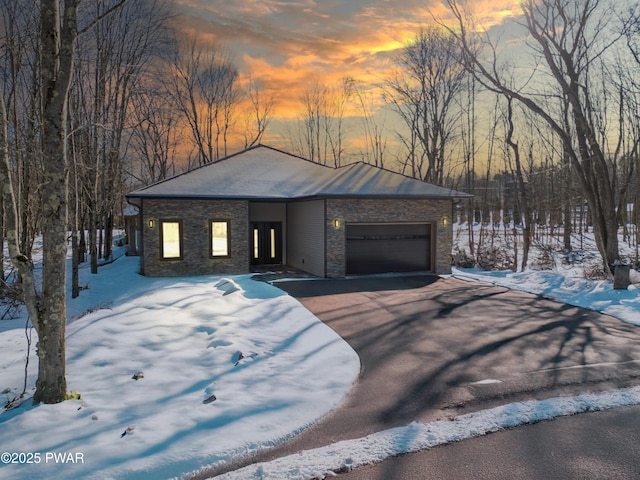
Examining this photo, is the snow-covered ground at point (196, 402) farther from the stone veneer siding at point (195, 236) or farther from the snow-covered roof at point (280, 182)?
the snow-covered roof at point (280, 182)

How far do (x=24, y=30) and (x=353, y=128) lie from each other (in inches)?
962

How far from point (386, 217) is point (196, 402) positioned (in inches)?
428

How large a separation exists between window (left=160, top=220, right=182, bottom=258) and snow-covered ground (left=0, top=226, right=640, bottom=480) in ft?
20.5

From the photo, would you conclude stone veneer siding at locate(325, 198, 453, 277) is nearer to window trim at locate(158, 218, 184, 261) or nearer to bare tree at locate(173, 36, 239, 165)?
window trim at locate(158, 218, 184, 261)

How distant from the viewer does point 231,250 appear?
48.2ft

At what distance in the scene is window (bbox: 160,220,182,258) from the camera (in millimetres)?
13961

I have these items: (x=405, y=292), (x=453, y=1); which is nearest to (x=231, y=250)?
(x=405, y=292)

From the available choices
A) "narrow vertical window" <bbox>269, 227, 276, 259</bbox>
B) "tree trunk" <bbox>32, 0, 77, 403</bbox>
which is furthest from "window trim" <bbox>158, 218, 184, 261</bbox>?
"tree trunk" <bbox>32, 0, 77, 403</bbox>

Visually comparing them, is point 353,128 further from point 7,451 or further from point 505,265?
point 7,451

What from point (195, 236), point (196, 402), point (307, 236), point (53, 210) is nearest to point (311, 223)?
point (307, 236)

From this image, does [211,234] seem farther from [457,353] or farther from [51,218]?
[457,353]

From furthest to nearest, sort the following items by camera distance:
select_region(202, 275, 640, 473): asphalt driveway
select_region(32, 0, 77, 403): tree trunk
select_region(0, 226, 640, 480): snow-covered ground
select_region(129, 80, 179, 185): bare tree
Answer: select_region(129, 80, 179, 185): bare tree
select_region(202, 275, 640, 473): asphalt driveway
select_region(32, 0, 77, 403): tree trunk
select_region(0, 226, 640, 480): snow-covered ground

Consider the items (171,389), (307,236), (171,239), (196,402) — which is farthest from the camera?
(307,236)

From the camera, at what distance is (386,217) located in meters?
14.2
